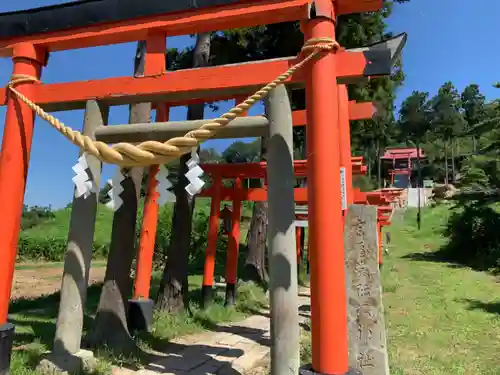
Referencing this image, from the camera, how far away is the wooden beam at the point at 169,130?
3.10 meters

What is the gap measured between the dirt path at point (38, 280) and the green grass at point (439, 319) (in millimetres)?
8909

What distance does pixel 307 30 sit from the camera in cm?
290

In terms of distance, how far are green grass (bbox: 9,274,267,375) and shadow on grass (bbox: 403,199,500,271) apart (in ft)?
Result: 29.8

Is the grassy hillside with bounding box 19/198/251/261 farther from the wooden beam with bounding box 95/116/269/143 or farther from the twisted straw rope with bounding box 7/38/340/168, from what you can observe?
the twisted straw rope with bounding box 7/38/340/168

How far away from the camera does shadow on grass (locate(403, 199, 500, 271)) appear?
47.9 feet

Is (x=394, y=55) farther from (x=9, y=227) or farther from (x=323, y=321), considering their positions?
(x=9, y=227)

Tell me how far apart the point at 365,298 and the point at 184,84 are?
2.26 metres

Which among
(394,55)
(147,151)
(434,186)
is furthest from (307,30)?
(434,186)

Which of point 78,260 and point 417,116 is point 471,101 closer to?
point 417,116

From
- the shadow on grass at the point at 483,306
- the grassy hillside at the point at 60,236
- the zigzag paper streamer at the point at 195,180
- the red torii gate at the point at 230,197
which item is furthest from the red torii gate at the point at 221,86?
the grassy hillside at the point at 60,236

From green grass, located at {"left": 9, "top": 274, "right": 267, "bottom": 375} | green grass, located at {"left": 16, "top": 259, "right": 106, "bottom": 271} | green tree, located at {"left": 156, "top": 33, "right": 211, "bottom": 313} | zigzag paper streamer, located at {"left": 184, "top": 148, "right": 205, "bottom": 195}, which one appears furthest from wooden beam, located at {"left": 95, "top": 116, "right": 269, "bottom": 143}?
green grass, located at {"left": 16, "top": 259, "right": 106, "bottom": 271}

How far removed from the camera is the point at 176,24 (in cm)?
323

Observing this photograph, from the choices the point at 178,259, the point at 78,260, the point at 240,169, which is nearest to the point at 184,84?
the point at 78,260

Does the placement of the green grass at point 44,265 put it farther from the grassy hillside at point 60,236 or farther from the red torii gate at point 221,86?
the red torii gate at point 221,86
